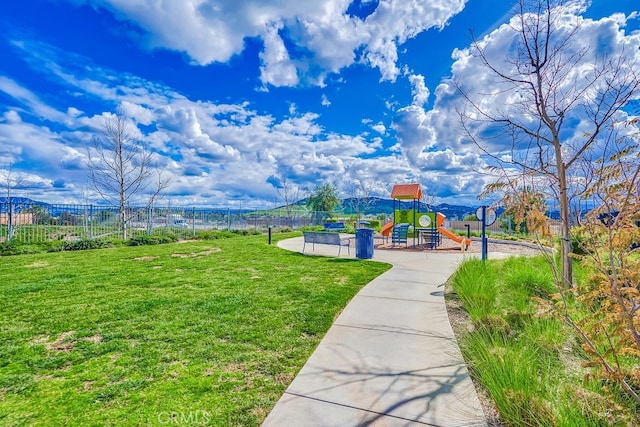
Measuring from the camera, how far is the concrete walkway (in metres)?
2.29

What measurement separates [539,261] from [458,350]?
4.72 meters

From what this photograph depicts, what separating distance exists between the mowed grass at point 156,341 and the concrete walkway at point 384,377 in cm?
23

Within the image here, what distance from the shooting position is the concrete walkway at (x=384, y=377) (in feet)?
7.52

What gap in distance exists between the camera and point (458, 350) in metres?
3.34

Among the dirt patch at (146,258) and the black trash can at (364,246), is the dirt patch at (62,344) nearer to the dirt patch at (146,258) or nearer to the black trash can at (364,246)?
the dirt patch at (146,258)

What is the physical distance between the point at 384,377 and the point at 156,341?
2.70 m

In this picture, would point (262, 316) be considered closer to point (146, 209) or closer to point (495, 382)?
point (495, 382)

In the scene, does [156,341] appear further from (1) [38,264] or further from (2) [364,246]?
(1) [38,264]

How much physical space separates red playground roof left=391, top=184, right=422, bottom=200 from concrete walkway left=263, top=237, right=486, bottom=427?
13.2m

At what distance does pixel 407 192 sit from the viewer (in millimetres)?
17672

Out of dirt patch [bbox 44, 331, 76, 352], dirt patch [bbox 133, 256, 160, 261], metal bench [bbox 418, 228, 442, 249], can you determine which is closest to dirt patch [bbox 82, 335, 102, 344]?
dirt patch [bbox 44, 331, 76, 352]

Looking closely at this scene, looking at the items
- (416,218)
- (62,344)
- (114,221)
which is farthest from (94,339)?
(114,221)

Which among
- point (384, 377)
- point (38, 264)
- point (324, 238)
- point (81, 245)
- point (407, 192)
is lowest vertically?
point (384, 377)

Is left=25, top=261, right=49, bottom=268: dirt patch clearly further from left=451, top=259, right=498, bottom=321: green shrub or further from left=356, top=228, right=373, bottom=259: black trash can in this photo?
left=451, top=259, right=498, bottom=321: green shrub
